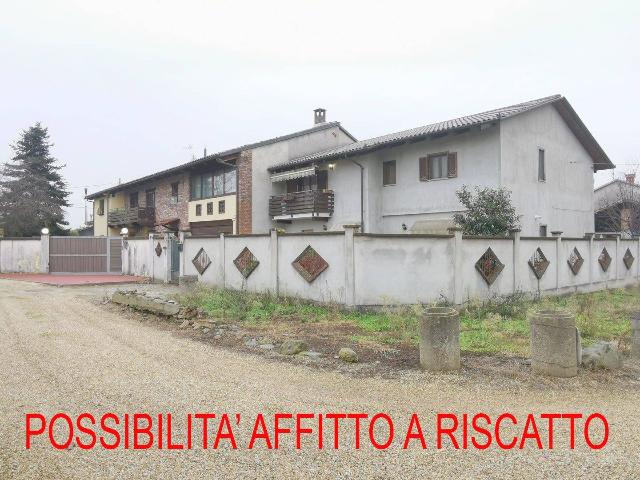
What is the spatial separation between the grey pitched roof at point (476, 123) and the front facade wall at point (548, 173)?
367 millimetres

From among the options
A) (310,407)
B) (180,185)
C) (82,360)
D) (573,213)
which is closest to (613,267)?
(573,213)

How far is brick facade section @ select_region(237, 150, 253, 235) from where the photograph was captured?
25.2 metres

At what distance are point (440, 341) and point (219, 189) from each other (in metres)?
23.4

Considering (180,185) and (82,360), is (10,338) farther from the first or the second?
(180,185)

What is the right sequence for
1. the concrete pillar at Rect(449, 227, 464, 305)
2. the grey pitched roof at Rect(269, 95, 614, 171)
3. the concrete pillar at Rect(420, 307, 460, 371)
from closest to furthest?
1. the concrete pillar at Rect(420, 307, 460, 371)
2. the concrete pillar at Rect(449, 227, 464, 305)
3. the grey pitched roof at Rect(269, 95, 614, 171)

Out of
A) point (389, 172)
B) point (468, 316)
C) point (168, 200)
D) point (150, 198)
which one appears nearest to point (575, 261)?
point (468, 316)

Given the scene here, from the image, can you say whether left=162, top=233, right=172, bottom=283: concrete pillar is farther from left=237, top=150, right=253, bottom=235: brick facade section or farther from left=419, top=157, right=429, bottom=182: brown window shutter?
left=419, top=157, right=429, bottom=182: brown window shutter

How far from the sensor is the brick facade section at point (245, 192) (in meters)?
25.2

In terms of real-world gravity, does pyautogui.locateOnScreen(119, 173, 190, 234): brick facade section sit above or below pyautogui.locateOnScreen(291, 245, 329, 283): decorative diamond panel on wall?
above

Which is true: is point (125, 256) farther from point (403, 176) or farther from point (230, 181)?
point (403, 176)

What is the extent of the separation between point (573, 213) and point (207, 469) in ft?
74.2

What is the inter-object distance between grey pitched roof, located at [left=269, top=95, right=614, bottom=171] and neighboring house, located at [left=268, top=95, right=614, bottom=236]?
0.17ft

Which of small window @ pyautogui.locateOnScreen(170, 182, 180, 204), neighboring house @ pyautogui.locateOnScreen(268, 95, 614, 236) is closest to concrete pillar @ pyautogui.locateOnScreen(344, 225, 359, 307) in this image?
neighboring house @ pyautogui.locateOnScreen(268, 95, 614, 236)

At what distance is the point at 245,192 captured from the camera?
83.1 ft
